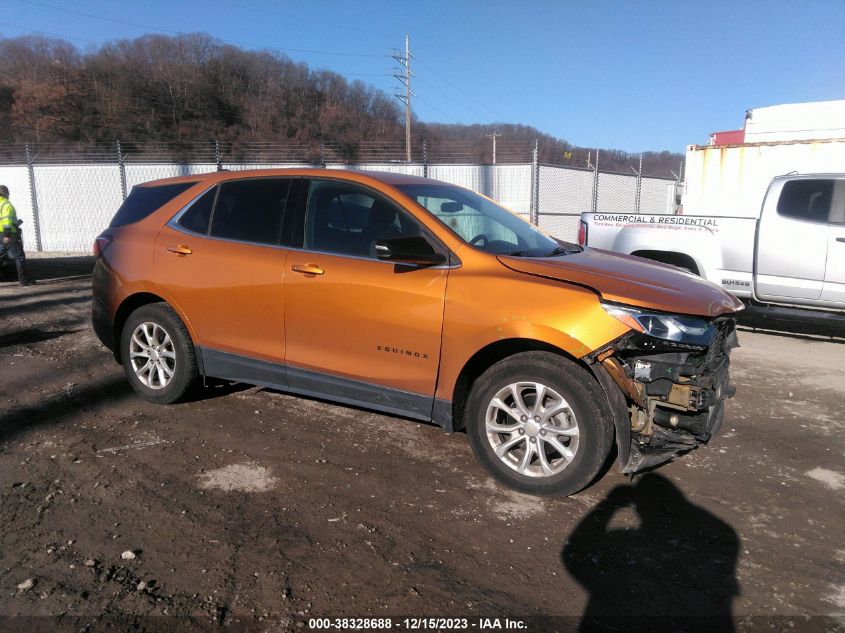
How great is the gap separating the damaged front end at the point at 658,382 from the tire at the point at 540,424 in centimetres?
11

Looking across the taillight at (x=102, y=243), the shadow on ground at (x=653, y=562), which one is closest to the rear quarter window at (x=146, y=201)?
the taillight at (x=102, y=243)

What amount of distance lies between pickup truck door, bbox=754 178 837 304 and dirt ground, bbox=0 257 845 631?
8.93ft

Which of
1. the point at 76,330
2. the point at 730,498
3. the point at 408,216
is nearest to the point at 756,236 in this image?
the point at 730,498

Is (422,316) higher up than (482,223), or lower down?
lower down

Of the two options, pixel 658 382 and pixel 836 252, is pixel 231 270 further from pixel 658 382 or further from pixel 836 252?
pixel 836 252

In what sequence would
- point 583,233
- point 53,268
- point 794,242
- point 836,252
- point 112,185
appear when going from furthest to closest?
point 112,185
point 53,268
point 583,233
point 794,242
point 836,252

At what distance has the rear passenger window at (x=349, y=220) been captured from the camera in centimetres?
412

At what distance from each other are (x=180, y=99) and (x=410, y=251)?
2186 inches

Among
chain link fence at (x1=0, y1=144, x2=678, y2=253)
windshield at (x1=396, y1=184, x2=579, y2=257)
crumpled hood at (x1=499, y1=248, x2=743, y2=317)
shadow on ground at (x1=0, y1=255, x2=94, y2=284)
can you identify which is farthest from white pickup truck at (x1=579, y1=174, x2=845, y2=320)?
shadow on ground at (x1=0, y1=255, x2=94, y2=284)

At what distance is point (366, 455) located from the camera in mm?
4180

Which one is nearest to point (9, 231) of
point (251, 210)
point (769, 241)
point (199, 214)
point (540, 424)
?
point (199, 214)

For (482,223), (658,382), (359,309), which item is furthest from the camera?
(482,223)

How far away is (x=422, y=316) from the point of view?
3.80 metres

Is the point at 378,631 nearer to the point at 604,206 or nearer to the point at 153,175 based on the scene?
the point at 153,175
